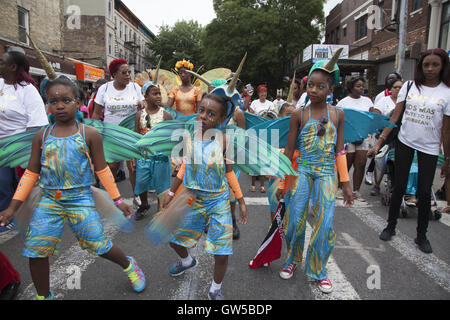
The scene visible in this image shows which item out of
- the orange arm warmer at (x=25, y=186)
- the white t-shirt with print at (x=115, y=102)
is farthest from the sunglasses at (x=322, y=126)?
the white t-shirt with print at (x=115, y=102)

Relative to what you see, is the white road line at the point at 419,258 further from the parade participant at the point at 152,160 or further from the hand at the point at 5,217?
the hand at the point at 5,217

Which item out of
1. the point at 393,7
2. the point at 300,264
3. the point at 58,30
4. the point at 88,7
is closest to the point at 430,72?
the point at 300,264

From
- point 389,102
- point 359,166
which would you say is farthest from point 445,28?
point 359,166

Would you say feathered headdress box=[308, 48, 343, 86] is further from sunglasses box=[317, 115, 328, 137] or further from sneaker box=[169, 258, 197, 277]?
sneaker box=[169, 258, 197, 277]

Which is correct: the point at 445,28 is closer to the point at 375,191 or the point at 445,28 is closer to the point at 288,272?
the point at 375,191

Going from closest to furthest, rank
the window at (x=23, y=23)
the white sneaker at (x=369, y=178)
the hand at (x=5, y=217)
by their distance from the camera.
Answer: the hand at (x=5, y=217), the white sneaker at (x=369, y=178), the window at (x=23, y=23)

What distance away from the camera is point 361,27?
24391mm

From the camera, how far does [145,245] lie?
3850 mm

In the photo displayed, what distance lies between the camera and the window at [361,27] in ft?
77.6

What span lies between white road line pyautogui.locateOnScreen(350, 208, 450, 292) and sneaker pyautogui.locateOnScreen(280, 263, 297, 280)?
4.42ft

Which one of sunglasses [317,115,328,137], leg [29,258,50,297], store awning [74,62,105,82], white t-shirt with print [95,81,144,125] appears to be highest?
store awning [74,62,105,82]

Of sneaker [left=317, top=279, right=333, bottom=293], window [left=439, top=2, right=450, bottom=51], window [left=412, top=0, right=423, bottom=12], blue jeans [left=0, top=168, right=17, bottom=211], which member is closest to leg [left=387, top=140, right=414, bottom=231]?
sneaker [left=317, top=279, right=333, bottom=293]

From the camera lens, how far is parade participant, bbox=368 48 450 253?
11.9 feet

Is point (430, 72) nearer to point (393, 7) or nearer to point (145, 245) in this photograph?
point (145, 245)
